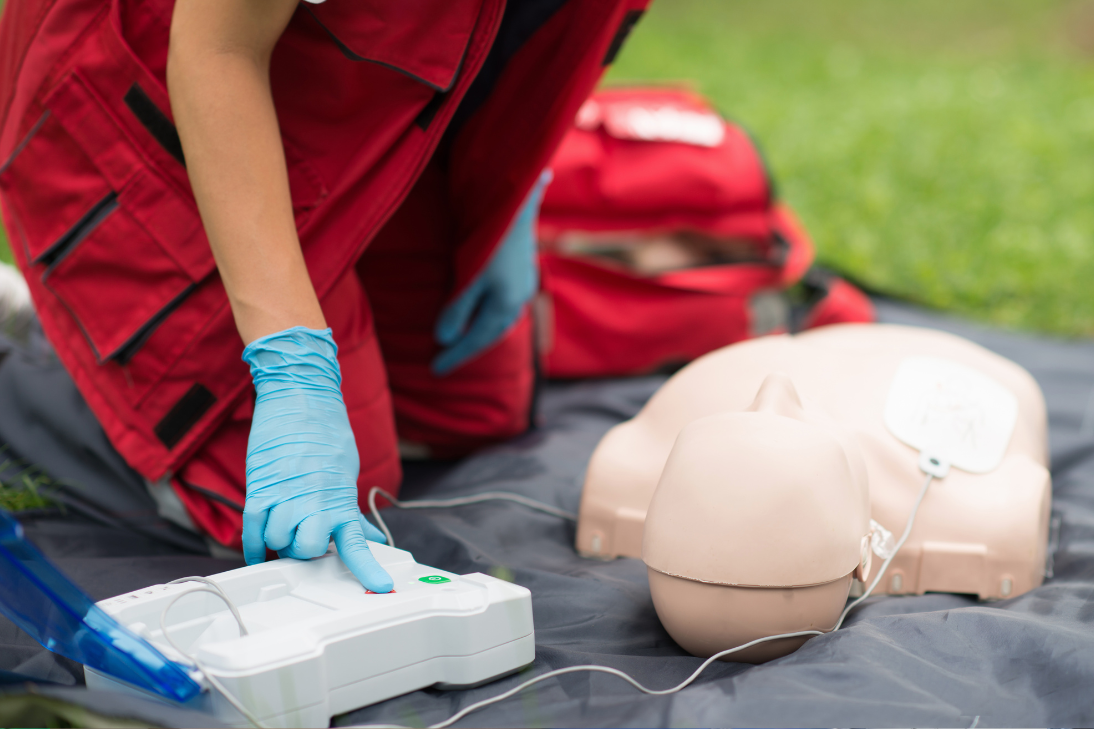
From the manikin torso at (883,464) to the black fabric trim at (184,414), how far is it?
52 centimetres

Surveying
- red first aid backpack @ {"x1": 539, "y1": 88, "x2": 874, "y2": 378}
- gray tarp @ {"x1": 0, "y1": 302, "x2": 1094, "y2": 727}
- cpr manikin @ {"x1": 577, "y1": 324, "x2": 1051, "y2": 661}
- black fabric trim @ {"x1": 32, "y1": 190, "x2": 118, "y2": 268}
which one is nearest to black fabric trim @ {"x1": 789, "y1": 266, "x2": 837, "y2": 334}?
red first aid backpack @ {"x1": 539, "y1": 88, "x2": 874, "y2": 378}

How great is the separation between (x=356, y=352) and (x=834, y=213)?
8.20ft

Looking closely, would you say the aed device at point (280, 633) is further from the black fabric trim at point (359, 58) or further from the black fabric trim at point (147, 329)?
the black fabric trim at point (359, 58)

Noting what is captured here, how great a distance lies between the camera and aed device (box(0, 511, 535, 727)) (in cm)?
76

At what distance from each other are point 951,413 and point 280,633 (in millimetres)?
872

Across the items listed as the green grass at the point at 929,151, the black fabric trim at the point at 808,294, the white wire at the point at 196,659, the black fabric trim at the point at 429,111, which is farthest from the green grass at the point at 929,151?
the white wire at the point at 196,659

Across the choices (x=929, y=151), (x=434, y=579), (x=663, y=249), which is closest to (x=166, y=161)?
(x=434, y=579)

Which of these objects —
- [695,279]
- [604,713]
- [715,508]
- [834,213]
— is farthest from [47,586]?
[834,213]

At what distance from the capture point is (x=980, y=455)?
1157 millimetres

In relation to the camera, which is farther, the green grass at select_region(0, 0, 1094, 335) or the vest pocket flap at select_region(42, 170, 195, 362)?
the green grass at select_region(0, 0, 1094, 335)

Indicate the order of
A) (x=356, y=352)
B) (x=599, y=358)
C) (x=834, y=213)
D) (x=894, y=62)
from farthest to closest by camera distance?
(x=894, y=62) < (x=834, y=213) < (x=599, y=358) < (x=356, y=352)

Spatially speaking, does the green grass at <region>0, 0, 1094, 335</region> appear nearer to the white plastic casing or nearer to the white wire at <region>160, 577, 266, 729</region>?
the white plastic casing

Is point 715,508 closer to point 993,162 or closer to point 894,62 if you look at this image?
point 993,162

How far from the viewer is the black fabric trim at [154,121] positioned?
1.16 meters
